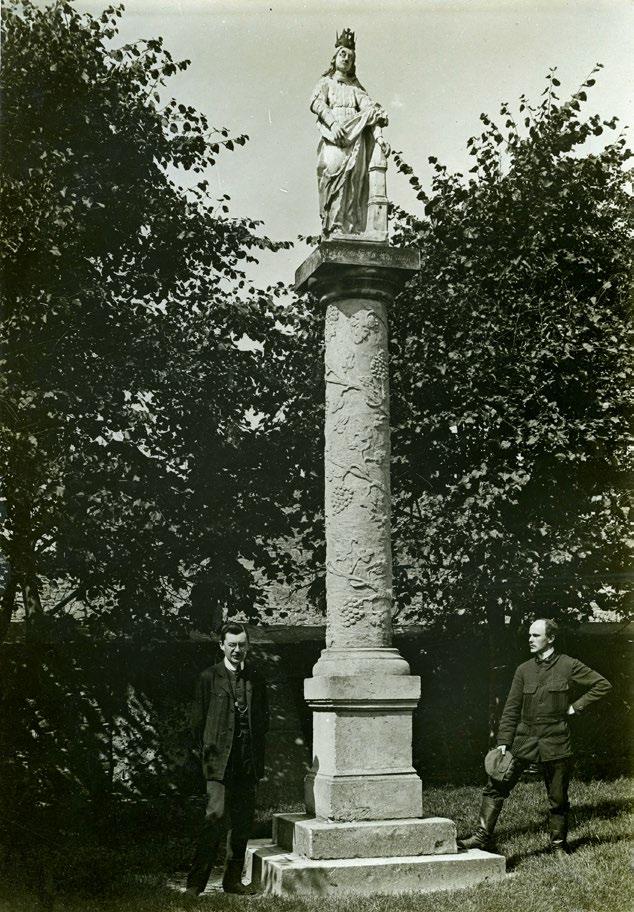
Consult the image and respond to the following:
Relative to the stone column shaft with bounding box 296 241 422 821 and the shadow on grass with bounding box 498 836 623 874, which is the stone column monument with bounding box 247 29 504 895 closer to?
the stone column shaft with bounding box 296 241 422 821

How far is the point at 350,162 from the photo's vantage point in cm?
843

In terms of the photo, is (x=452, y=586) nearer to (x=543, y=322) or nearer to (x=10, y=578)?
(x=543, y=322)

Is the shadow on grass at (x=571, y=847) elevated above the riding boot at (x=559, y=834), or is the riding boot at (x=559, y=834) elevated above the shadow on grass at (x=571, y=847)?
the riding boot at (x=559, y=834)

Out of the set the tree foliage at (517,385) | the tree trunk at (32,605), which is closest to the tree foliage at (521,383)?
the tree foliage at (517,385)

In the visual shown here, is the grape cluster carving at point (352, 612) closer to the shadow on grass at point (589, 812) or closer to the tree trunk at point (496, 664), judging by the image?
the shadow on grass at point (589, 812)

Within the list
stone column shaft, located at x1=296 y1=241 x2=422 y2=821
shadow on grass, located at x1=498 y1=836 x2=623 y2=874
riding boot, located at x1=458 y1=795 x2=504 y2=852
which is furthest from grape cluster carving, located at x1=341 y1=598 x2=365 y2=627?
shadow on grass, located at x1=498 y1=836 x2=623 y2=874

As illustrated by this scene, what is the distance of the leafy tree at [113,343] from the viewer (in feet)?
36.6

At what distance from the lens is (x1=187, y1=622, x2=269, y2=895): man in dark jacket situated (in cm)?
759

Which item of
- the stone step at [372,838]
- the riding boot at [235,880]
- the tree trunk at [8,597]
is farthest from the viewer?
the tree trunk at [8,597]

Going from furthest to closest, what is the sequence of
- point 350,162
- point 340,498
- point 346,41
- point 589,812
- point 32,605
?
point 32,605
point 589,812
point 346,41
point 350,162
point 340,498

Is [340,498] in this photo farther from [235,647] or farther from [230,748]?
[230,748]

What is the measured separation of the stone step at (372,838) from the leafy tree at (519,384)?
5.60 m

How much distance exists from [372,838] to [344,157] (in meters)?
5.10

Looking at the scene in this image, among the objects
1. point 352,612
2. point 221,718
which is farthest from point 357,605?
point 221,718
